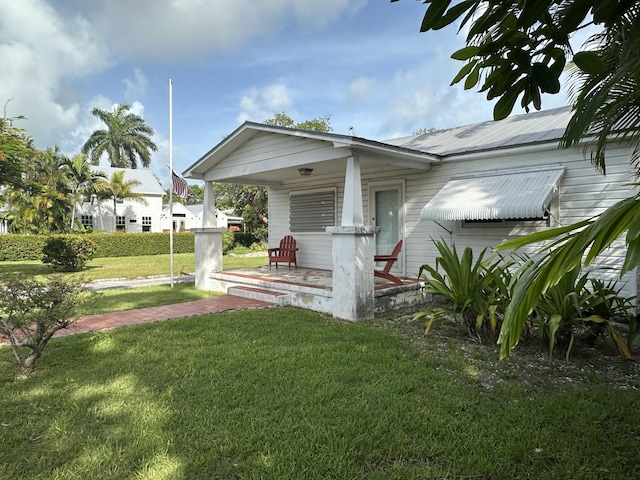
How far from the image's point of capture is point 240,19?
14.7 meters

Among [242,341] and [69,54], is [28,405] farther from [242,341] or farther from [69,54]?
[69,54]

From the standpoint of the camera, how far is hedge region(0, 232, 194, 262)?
2156cm

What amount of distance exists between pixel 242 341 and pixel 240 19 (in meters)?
13.1

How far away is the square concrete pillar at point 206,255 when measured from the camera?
10789 mm

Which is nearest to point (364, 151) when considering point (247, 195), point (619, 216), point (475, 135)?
point (475, 135)

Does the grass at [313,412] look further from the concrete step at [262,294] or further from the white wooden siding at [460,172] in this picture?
the white wooden siding at [460,172]

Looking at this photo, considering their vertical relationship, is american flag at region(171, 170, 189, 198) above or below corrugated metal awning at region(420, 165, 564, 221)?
above

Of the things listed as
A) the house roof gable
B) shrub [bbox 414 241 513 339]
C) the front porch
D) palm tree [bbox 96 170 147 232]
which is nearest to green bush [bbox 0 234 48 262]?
palm tree [bbox 96 170 147 232]

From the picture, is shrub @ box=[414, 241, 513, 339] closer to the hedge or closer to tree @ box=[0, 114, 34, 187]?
tree @ box=[0, 114, 34, 187]

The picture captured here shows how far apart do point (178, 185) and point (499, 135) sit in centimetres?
864

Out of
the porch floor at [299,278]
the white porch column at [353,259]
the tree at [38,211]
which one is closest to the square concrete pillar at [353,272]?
the white porch column at [353,259]

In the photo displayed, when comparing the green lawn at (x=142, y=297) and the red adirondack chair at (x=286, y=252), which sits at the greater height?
the red adirondack chair at (x=286, y=252)

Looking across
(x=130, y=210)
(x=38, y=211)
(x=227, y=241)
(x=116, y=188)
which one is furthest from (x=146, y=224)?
(x=227, y=241)

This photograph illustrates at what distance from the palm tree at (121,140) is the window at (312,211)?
3838cm
